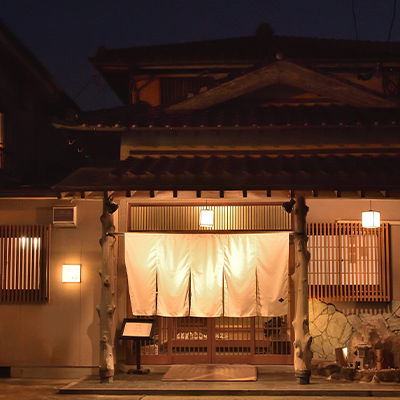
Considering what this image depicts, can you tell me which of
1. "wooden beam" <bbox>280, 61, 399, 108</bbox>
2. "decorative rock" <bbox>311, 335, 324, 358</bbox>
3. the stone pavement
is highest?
"wooden beam" <bbox>280, 61, 399, 108</bbox>

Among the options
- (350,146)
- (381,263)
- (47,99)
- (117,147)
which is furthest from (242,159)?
(47,99)

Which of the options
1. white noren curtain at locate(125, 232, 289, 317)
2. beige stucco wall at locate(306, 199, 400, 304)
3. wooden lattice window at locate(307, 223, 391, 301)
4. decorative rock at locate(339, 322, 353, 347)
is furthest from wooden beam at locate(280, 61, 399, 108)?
decorative rock at locate(339, 322, 353, 347)

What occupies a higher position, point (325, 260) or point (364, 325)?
point (325, 260)

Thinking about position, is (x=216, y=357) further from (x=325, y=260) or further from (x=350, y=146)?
(x=350, y=146)

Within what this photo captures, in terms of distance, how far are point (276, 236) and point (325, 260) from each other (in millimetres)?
1518

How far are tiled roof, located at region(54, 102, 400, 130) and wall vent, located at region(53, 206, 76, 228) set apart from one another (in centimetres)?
184

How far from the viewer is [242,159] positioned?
11.0 meters

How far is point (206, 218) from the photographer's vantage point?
1066 cm

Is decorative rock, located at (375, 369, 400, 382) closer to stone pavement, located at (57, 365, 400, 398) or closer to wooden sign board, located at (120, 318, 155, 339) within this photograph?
stone pavement, located at (57, 365, 400, 398)

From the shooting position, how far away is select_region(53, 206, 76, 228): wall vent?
36.6ft

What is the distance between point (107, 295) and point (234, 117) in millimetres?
4766

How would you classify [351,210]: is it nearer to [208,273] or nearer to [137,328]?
[208,273]

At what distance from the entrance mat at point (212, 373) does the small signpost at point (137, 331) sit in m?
0.75

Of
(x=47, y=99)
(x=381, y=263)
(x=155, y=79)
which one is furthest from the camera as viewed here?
(x=47, y=99)
